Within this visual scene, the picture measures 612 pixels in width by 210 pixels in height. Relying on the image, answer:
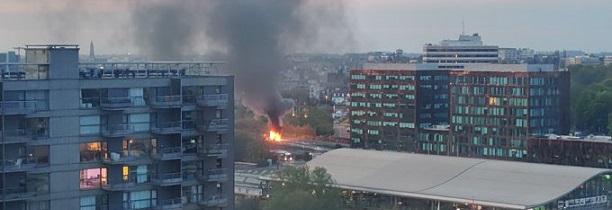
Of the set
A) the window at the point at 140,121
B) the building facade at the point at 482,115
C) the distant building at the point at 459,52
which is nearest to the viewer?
the window at the point at 140,121

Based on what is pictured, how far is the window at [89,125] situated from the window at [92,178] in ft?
2.84

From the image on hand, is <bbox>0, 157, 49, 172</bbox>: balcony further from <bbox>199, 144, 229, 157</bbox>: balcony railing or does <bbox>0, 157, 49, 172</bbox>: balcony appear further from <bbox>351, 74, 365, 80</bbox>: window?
<bbox>351, 74, 365, 80</bbox>: window

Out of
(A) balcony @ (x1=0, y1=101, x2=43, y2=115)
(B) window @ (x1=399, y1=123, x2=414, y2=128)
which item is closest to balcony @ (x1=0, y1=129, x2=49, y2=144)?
(A) balcony @ (x1=0, y1=101, x2=43, y2=115)

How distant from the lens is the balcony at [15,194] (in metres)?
Result: 23.9

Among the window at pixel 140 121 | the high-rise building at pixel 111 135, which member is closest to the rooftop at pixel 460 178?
the high-rise building at pixel 111 135

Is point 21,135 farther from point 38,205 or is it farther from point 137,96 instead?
point 137,96

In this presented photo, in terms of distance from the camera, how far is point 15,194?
2409cm

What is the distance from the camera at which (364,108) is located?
92062mm

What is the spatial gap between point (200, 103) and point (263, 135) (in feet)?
194

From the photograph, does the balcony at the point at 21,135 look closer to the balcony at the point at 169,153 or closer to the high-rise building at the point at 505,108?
the balcony at the point at 169,153

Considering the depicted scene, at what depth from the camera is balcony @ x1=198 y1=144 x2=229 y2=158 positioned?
90.0 ft

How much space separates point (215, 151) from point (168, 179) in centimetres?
157

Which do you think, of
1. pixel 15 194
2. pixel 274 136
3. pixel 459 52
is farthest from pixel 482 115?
pixel 459 52

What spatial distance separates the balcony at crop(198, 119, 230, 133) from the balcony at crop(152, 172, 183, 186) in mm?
1376
